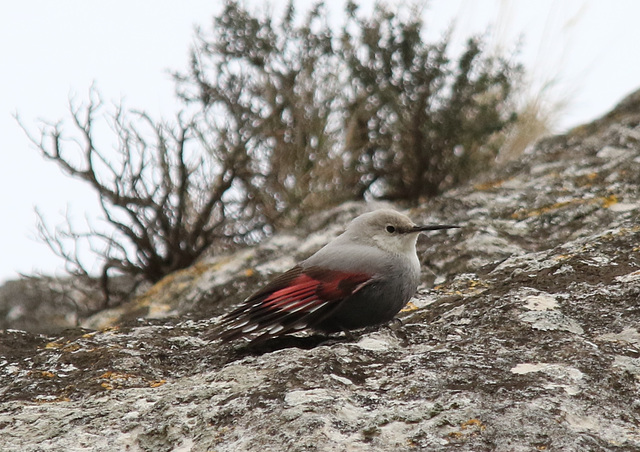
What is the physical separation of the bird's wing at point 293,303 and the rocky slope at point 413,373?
0.28 feet

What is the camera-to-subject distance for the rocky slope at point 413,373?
1593 mm

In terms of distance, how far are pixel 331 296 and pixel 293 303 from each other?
138 millimetres

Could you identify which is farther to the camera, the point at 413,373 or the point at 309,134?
the point at 309,134

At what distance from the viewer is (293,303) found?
2.33 meters

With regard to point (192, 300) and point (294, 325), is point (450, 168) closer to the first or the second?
point (192, 300)

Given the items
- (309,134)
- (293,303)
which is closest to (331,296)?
(293,303)

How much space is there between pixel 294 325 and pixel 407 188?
15.2ft

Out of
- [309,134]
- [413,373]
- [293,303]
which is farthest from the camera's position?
[309,134]

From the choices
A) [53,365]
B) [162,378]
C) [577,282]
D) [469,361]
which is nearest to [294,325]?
[162,378]

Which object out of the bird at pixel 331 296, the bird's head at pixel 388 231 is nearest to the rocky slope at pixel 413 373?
the bird at pixel 331 296

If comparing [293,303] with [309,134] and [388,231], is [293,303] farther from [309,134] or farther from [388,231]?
[309,134]

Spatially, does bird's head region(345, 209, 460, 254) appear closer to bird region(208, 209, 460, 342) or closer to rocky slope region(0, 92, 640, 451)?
bird region(208, 209, 460, 342)

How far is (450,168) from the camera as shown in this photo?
6648 mm

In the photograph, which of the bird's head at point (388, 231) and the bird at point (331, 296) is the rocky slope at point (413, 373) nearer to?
the bird at point (331, 296)
